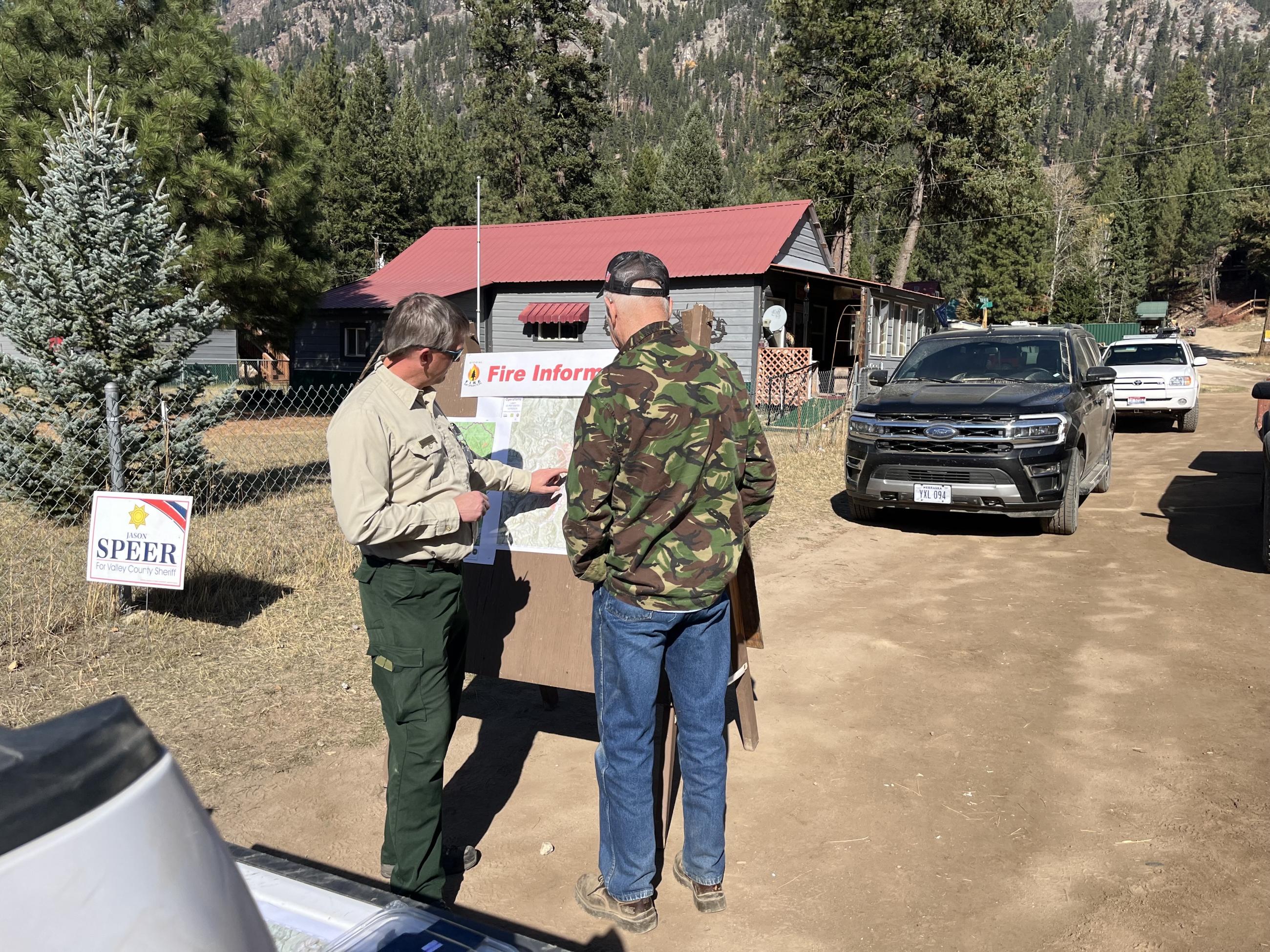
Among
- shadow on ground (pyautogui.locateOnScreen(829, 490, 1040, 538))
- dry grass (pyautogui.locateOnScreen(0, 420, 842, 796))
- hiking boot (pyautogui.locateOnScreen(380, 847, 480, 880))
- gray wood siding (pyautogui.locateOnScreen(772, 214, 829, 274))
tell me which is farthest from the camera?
gray wood siding (pyautogui.locateOnScreen(772, 214, 829, 274))

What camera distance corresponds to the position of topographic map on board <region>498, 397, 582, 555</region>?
4.00 meters

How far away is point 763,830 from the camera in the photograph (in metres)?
3.65

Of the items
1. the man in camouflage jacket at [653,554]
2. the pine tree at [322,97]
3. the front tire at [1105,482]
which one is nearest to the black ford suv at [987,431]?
the front tire at [1105,482]

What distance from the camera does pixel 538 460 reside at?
4.08m

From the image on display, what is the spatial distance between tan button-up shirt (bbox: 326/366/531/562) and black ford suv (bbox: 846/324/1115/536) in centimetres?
633

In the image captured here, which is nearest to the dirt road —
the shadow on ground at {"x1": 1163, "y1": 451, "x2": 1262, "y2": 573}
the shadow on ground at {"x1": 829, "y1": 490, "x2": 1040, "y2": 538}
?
the shadow on ground at {"x1": 1163, "y1": 451, "x2": 1262, "y2": 573}

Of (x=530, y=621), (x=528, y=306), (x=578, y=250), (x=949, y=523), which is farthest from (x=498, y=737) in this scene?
(x=578, y=250)

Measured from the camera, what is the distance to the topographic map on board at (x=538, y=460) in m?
4.00

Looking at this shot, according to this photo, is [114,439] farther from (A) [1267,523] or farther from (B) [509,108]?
(B) [509,108]

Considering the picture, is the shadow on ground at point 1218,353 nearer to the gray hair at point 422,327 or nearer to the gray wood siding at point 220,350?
the gray wood siding at point 220,350

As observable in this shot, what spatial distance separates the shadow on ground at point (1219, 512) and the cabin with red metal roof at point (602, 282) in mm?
10922

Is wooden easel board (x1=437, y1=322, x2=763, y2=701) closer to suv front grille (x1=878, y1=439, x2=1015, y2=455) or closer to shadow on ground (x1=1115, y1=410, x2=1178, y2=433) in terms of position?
suv front grille (x1=878, y1=439, x2=1015, y2=455)

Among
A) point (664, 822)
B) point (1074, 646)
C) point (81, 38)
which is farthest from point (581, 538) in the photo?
point (81, 38)

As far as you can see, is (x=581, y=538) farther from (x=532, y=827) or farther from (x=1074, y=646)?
(x=1074, y=646)
